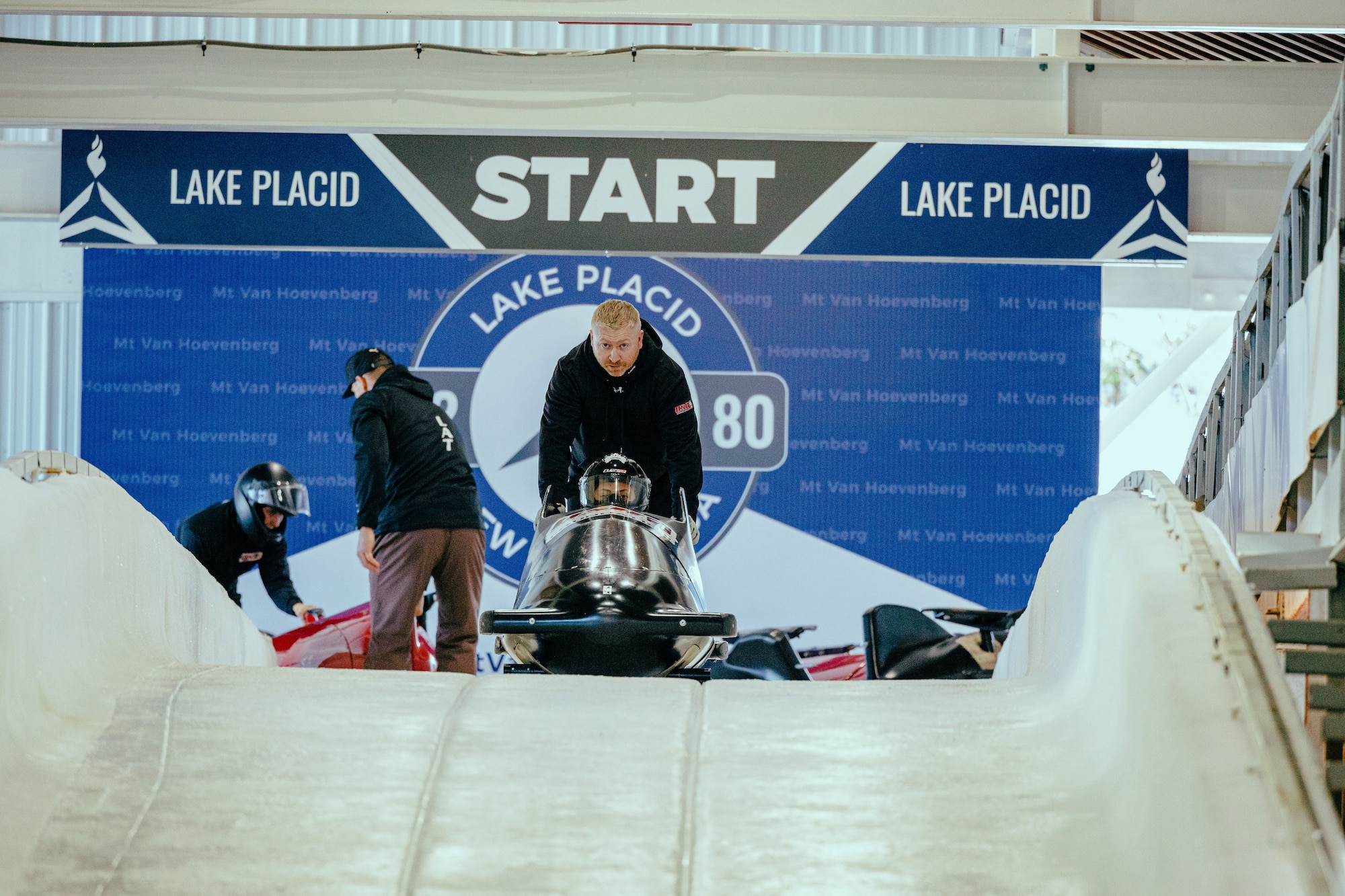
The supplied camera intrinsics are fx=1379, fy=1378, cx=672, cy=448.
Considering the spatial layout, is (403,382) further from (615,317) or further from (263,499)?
(263,499)

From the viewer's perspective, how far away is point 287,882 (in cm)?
229

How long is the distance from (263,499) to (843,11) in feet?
12.9

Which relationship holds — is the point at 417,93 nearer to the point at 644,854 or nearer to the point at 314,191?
the point at 314,191

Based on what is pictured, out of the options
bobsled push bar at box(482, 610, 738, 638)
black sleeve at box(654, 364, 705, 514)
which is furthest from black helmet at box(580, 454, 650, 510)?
bobsled push bar at box(482, 610, 738, 638)

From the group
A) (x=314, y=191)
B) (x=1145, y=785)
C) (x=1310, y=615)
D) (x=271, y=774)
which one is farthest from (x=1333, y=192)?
(x=314, y=191)

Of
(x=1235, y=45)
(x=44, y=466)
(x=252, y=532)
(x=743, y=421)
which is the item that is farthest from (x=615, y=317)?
(x=1235, y=45)

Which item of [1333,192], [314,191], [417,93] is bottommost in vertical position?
[1333,192]

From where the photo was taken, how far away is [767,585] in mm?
9305

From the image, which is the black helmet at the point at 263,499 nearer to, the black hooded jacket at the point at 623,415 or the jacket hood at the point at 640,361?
the black hooded jacket at the point at 623,415

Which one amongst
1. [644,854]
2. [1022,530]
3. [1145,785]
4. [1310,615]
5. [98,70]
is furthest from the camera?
[1022,530]

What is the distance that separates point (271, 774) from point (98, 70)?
6.06 metres

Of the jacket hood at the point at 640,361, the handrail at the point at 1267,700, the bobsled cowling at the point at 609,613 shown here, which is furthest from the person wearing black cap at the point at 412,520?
the handrail at the point at 1267,700

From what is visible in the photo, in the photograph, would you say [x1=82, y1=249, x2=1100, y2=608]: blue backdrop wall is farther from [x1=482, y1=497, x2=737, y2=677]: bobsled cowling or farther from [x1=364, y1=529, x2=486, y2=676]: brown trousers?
→ [x1=482, y1=497, x2=737, y2=677]: bobsled cowling

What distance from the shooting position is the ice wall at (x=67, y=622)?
102 inches
